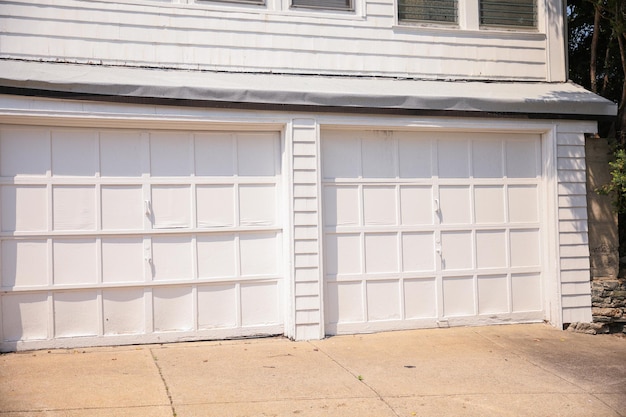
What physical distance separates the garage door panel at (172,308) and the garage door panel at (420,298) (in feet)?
8.52

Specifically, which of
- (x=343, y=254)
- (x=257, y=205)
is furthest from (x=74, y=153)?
(x=343, y=254)

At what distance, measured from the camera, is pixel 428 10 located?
30.6 ft

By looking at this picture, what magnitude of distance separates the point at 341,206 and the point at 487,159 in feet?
6.65

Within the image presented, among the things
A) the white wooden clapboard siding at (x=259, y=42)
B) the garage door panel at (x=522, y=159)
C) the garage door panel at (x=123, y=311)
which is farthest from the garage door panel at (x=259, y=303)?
the garage door panel at (x=522, y=159)

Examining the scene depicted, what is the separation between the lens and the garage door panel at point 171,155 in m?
8.22

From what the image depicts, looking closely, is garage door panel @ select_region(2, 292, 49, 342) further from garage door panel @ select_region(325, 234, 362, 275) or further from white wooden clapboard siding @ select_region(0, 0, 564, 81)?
garage door panel @ select_region(325, 234, 362, 275)

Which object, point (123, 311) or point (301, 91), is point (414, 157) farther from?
point (123, 311)

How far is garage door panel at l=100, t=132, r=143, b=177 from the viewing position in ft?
26.4

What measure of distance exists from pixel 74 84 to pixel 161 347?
2.91 meters

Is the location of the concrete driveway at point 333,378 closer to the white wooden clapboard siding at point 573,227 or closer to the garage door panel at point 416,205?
the white wooden clapboard siding at point 573,227

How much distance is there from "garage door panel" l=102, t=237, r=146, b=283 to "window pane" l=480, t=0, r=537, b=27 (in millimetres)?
5155

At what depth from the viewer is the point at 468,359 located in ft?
25.4

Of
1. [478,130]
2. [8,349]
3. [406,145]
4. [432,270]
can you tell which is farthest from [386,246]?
[8,349]

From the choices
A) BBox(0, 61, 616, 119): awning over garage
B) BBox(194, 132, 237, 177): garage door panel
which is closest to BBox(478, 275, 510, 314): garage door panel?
BBox(0, 61, 616, 119): awning over garage
